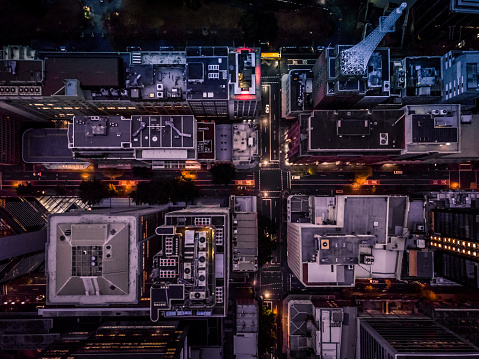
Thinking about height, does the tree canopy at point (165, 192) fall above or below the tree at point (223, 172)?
below

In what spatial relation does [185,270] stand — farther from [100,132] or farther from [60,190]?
[60,190]

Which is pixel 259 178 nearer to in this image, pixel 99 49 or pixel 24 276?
pixel 99 49

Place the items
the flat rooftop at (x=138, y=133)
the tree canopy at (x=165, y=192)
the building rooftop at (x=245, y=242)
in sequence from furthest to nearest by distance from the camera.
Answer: the tree canopy at (x=165, y=192) → the building rooftop at (x=245, y=242) → the flat rooftop at (x=138, y=133)

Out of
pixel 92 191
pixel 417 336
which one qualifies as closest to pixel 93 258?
pixel 92 191

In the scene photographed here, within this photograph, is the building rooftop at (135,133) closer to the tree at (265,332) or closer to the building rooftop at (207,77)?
the building rooftop at (207,77)

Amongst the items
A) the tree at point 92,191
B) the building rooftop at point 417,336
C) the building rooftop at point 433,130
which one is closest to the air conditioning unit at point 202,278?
the tree at point 92,191

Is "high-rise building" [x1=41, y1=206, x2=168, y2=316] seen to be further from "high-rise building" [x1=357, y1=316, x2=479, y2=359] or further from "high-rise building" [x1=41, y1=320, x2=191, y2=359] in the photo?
"high-rise building" [x1=357, y1=316, x2=479, y2=359]

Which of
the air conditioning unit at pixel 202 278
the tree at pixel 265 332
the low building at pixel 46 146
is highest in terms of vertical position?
the low building at pixel 46 146
